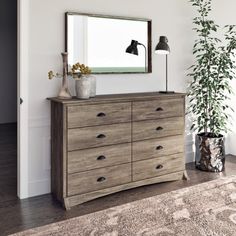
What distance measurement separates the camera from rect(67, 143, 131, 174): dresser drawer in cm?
308

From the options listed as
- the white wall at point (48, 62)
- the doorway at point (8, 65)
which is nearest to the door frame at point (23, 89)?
the white wall at point (48, 62)

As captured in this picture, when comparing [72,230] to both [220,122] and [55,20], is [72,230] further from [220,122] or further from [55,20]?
[220,122]

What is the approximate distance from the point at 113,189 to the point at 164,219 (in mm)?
674

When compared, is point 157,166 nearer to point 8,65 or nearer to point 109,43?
point 109,43

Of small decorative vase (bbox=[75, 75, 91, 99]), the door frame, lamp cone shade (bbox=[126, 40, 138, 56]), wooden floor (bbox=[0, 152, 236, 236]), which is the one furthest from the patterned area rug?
lamp cone shade (bbox=[126, 40, 138, 56])

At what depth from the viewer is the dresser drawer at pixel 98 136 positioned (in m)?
3.06

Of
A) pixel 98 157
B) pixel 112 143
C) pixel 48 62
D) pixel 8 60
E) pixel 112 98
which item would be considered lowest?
pixel 98 157

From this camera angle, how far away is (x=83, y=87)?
313 centimetres

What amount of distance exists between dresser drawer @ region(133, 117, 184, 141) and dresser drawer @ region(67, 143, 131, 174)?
17 cm

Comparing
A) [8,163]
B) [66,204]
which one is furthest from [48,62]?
[8,163]

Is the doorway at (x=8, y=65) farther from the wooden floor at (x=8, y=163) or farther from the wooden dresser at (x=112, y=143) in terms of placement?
the wooden dresser at (x=112, y=143)

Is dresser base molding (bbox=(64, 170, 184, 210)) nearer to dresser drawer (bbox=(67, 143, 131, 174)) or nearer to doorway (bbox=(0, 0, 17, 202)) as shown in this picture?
dresser drawer (bbox=(67, 143, 131, 174))

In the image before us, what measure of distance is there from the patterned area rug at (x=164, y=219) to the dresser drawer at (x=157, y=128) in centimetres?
60

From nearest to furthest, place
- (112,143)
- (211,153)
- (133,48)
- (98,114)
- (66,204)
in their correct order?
1. (66,204)
2. (98,114)
3. (112,143)
4. (133,48)
5. (211,153)
